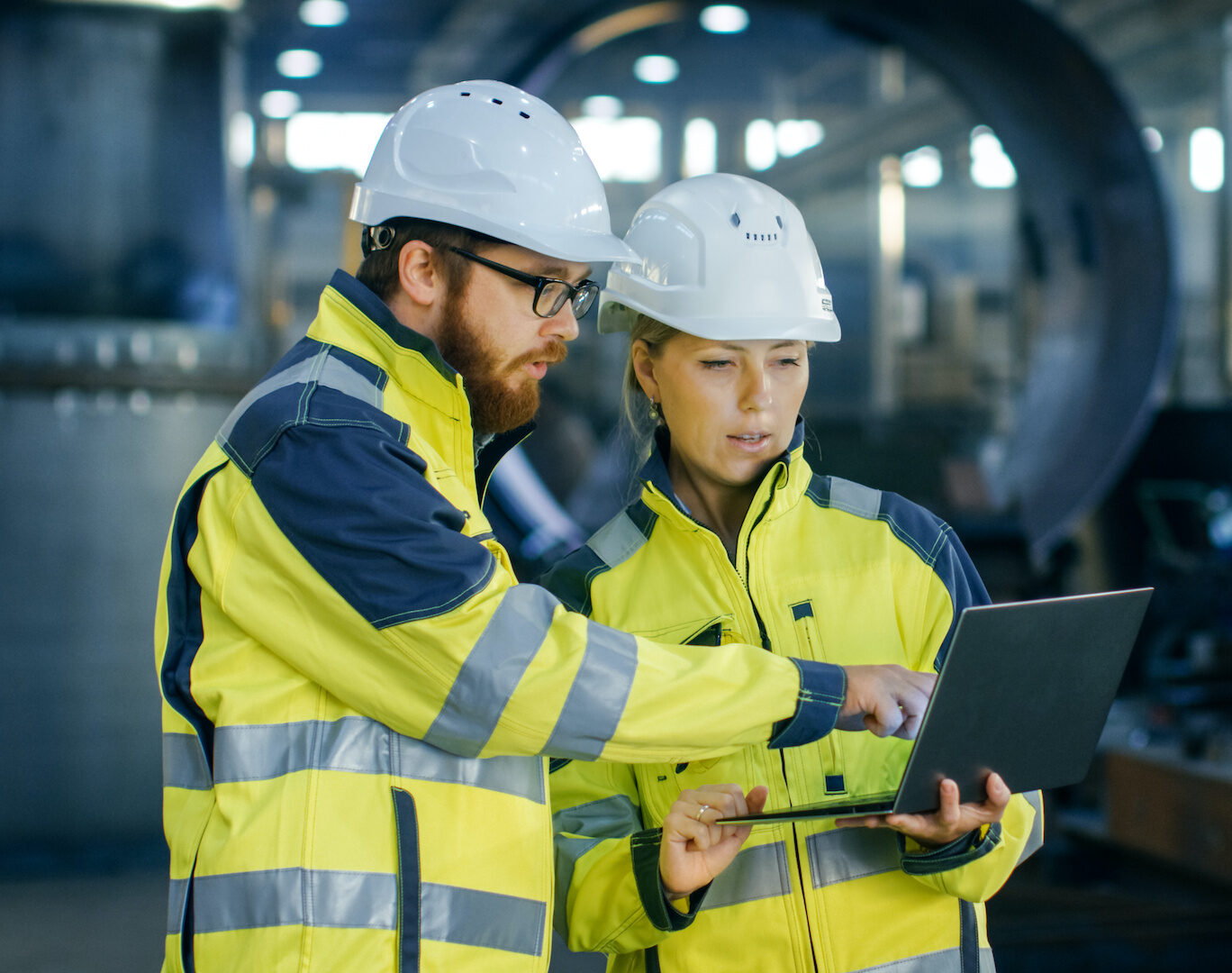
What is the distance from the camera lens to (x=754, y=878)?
148cm

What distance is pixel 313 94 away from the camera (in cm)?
945

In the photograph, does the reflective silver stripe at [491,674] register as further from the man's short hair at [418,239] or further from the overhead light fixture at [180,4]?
the overhead light fixture at [180,4]

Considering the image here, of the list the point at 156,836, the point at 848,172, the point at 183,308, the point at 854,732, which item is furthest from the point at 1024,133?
the point at 854,732

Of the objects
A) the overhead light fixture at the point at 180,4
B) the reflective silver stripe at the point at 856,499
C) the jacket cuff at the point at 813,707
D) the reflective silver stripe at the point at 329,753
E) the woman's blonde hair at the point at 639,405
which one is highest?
the overhead light fixture at the point at 180,4

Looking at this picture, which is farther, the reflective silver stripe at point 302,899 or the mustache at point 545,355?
the mustache at point 545,355

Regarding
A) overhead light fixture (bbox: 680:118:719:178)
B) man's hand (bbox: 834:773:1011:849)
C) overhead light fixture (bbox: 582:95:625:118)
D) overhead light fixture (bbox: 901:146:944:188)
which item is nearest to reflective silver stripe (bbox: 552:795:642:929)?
man's hand (bbox: 834:773:1011:849)

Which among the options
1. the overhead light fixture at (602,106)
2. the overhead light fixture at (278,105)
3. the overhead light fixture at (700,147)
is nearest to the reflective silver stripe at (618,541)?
the overhead light fixture at (602,106)

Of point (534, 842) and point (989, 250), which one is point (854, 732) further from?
point (989, 250)

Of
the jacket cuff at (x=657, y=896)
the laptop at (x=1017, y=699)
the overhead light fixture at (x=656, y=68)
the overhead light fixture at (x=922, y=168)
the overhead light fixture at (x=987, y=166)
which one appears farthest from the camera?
the overhead light fixture at (x=987, y=166)

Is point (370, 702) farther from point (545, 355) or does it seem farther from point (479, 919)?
point (545, 355)

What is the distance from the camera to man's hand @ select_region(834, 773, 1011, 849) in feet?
4.30

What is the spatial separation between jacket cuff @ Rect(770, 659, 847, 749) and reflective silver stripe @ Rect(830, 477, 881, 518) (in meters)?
0.29

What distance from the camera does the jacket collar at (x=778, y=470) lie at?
5.09 ft

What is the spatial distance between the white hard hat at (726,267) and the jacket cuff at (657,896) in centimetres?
64
